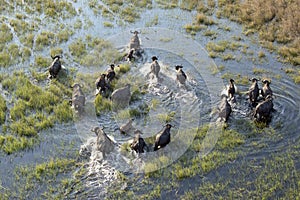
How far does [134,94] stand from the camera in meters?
17.4

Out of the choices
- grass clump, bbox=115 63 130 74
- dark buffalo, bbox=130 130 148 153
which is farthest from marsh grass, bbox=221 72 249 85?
dark buffalo, bbox=130 130 148 153

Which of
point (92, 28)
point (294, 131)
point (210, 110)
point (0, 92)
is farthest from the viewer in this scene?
point (92, 28)

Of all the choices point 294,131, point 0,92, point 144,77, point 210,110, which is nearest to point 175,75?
point 144,77

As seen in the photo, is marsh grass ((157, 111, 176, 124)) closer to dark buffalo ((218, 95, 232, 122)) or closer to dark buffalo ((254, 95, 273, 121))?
dark buffalo ((218, 95, 232, 122))

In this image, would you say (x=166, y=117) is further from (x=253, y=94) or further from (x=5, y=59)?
(x=5, y=59)

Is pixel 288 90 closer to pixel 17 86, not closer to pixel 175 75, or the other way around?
pixel 175 75

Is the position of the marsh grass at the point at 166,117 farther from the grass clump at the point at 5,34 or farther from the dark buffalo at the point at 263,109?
the grass clump at the point at 5,34

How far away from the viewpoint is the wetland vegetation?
42.6 feet

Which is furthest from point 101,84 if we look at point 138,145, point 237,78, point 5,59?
point 237,78

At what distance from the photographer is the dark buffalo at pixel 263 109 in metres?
15.5

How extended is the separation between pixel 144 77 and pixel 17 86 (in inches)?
200

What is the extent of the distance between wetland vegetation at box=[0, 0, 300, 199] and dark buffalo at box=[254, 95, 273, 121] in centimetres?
40

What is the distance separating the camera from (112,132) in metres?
15.2

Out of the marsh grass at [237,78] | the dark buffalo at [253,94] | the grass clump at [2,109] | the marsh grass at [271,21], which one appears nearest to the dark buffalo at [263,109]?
the dark buffalo at [253,94]
